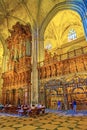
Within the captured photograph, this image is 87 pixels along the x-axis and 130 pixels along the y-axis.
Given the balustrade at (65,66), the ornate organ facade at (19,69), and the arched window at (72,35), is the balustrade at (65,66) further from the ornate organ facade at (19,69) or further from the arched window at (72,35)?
the arched window at (72,35)

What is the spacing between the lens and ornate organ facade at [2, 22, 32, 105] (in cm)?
1418

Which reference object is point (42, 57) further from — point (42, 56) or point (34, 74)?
point (34, 74)

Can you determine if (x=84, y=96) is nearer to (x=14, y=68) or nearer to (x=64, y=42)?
(x=14, y=68)

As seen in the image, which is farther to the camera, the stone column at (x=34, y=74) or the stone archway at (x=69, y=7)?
the stone column at (x=34, y=74)

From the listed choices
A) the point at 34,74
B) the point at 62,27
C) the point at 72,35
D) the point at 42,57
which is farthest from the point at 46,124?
the point at 72,35

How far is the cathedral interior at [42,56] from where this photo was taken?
1132 cm

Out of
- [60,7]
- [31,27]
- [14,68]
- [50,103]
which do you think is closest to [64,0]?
[60,7]

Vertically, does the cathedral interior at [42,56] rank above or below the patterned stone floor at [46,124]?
above

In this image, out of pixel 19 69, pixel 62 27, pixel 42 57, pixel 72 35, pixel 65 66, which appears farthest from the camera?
pixel 72 35

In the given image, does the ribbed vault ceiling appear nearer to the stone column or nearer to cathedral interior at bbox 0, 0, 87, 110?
cathedral interior at bbox 0, 0, 87, 110

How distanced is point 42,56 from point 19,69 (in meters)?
2.96

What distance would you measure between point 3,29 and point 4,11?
3.19m

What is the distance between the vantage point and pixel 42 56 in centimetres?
1521

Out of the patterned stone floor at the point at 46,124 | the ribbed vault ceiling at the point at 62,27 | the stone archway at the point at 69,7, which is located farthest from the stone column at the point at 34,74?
the patterned stone floor at the point at 46,124
